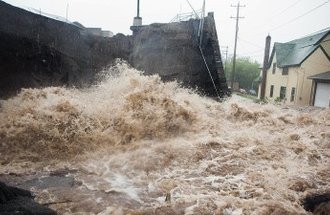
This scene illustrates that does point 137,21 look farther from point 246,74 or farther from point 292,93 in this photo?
point 246,74

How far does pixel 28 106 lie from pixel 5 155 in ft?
7.30

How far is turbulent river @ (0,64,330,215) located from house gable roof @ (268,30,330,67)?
49.0 ft

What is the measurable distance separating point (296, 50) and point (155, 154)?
2422cm

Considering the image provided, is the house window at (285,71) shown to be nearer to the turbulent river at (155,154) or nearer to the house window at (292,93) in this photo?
the house window at (292,93)

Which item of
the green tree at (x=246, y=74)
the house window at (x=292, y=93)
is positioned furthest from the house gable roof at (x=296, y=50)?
the green tree at (x=246, y=74)

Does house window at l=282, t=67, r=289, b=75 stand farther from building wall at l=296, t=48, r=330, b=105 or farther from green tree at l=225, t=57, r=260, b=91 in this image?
green tree at l=225, t=57, r=260, b=91

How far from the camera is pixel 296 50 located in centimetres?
2745

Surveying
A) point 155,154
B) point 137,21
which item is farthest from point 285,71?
point 155,154

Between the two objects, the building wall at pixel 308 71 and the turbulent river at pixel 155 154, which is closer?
the turbulent river at pixel 155 154

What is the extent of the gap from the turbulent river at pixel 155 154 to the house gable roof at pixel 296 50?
49.0 ft

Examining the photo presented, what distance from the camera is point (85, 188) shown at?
5.41 m

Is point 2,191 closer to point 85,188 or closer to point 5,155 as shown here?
point 85,188

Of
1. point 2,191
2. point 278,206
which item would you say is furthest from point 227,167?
point 2,191

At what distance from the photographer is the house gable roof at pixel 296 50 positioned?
24.2 meters
